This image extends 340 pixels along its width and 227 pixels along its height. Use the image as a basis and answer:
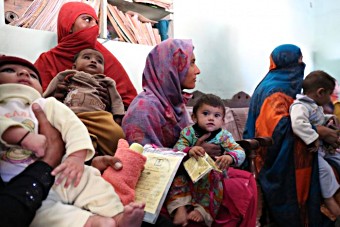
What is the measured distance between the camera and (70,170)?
787mm

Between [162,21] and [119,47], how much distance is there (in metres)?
0.60

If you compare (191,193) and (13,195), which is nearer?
(13,195)

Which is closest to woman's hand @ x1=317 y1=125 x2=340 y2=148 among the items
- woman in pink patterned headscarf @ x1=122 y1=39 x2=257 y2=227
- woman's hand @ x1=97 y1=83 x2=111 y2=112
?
woman in pink patterned headscarf @ x1=122 y1=39 x2=257 y2=227

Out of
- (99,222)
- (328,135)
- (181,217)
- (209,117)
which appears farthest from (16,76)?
(328,135)

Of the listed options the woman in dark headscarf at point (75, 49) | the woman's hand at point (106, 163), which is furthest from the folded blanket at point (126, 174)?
the woman in dark headscarf at point (75, 49)

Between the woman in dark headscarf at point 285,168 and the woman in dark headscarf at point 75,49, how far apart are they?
898 millimetres

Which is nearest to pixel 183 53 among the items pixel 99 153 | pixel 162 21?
pixel 99 153

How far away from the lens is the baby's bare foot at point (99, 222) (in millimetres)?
763

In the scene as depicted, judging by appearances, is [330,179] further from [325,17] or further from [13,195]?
[325,17]

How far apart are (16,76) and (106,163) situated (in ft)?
1.20

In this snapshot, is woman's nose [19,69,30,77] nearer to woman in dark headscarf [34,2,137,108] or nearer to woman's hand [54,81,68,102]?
woman's hand [54,81,68,102]

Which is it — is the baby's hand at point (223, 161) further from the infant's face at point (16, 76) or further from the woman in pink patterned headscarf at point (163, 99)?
the infant's face at point (16, 76)

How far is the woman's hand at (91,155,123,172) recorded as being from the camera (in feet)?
3.18

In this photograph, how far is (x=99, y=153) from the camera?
125 centimetres
